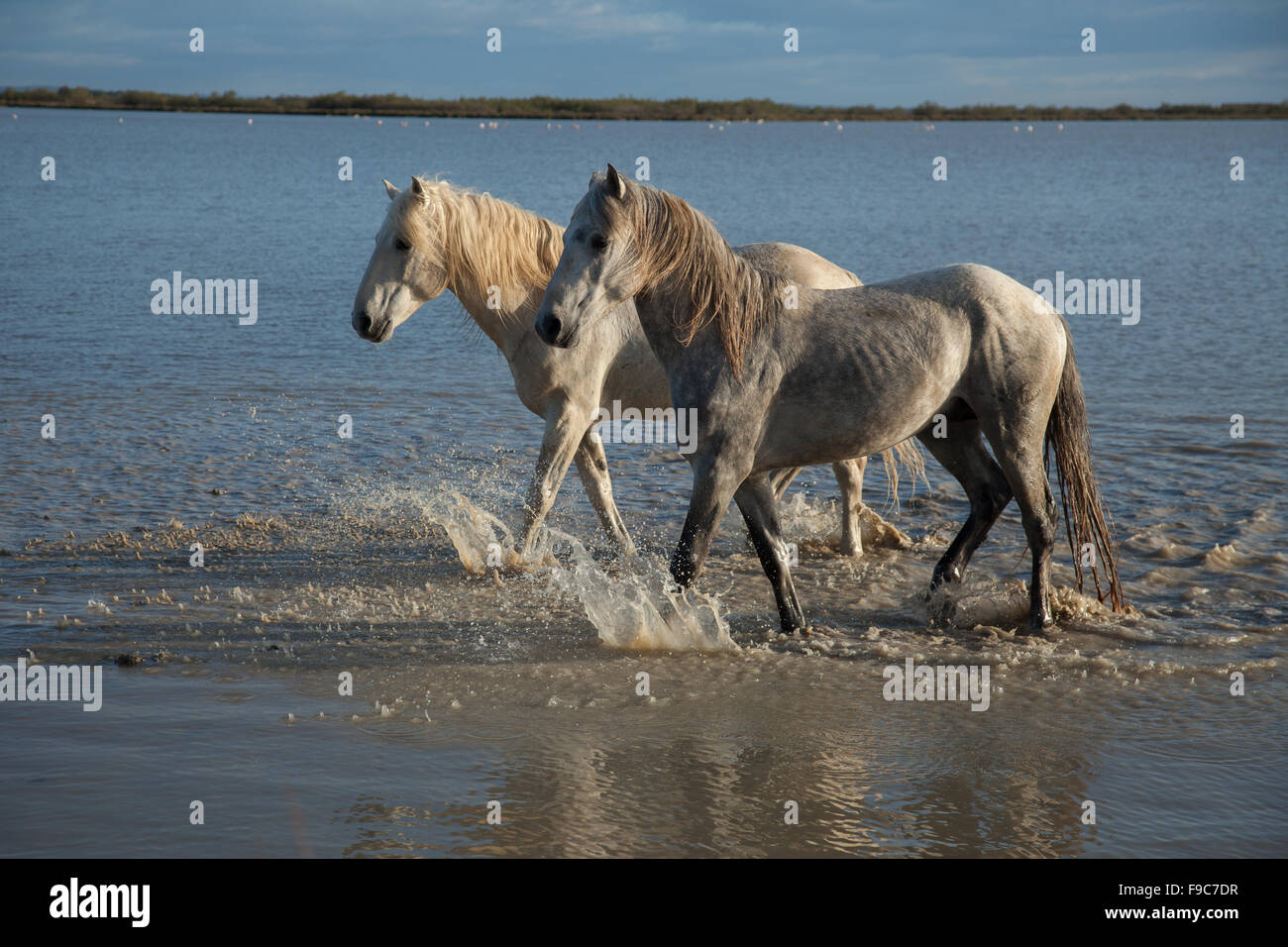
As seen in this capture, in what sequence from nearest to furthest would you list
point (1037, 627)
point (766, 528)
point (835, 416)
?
point (835, 416) < point (766, 528) < point (1037, 627)

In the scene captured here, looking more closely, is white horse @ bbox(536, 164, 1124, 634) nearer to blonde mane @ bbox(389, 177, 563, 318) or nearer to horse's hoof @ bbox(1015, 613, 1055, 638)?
horse's hoof @ bbox(1015, 613, 1055, 638)

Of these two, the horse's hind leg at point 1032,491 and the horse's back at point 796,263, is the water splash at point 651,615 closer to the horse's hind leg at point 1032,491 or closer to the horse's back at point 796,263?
the horse's hind leg at point 1032,491

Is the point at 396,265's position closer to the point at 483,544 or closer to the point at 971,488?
the point at 483,544

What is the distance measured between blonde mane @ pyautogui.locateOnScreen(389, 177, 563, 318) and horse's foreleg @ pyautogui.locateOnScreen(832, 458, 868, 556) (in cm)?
201

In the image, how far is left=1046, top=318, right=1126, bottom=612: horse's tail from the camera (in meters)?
5.60

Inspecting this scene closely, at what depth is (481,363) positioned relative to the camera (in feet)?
40.5

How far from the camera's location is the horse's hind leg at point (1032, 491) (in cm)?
538

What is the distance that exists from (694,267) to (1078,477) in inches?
85.7

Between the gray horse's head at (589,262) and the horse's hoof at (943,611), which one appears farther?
the horse's hoof at (943,611)

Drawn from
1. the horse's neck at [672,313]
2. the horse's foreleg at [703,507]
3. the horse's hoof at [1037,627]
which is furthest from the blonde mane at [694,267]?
the horse's hoof at [1037,627]

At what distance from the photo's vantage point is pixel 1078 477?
18.5ft

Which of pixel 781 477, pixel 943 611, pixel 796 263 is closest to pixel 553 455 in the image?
pixel 781 477

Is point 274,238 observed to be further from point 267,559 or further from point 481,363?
point 267,559
